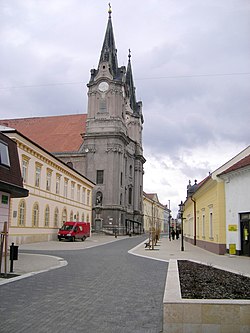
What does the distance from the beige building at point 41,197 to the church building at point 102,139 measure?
60.6ft

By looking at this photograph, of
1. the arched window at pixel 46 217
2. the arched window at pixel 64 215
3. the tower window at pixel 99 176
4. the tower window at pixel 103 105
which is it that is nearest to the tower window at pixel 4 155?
the arched window at pixel 46 217

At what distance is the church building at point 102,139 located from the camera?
67.4m

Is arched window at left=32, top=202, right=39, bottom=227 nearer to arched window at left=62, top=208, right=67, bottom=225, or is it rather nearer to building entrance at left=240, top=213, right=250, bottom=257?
arched window at left=62, top=208, right=67, bottom=225

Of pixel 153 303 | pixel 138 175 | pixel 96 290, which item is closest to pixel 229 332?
pixel 153 303

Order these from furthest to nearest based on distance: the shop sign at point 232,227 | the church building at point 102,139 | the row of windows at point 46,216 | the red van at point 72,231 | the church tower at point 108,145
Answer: the church building at point 102,139, the church tower at point 108,145, the red van at point 72,231, the row of windows at point 46,216, the shop sign at point 232,227

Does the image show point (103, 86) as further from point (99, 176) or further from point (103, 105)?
point (99, 176)

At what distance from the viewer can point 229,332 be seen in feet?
19.1

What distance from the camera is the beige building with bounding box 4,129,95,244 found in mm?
30031

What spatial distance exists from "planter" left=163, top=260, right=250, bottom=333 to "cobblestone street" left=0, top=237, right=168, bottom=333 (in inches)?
18.4

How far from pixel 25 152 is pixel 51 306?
966 inches

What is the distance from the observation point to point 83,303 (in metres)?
8.15

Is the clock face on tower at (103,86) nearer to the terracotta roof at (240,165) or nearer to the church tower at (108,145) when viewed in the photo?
the church tower at (108,145)

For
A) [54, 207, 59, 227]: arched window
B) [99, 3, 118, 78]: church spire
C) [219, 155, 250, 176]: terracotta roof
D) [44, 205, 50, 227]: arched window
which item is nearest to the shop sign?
[219, 155, 250, 176]: terracotta roof

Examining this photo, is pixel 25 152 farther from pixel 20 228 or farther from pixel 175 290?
pixel 175 290
